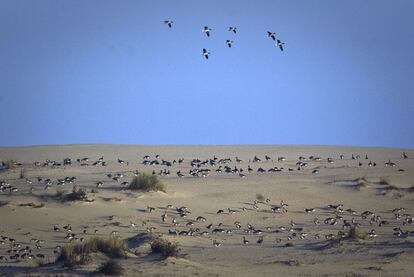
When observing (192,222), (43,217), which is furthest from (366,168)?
(43,217)

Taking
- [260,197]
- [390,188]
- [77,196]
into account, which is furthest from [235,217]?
[390,188]

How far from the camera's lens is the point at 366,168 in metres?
44.9

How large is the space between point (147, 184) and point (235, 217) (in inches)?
201

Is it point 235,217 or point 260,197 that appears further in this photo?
point 260,197

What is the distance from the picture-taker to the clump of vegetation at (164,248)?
20.7 metres

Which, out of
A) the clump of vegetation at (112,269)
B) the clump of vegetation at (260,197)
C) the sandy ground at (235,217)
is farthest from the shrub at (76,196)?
the clump of vegetation at (112,269)

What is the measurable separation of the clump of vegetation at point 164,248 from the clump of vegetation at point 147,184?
509 inches

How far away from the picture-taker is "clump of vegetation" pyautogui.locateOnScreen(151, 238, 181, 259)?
67.8 feet

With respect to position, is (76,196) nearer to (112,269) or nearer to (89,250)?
(89,250)

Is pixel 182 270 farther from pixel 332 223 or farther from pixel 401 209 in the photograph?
pixel 401 209

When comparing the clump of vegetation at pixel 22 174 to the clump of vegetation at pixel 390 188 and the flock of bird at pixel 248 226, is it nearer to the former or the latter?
the flock of bird at pixel 248 226

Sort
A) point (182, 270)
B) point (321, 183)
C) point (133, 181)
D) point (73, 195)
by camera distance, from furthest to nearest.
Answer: point (321, 183) < point (133, 181) < point (73, 195) < point (182, 270)

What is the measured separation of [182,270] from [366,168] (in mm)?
26872

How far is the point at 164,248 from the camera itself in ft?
69.0
